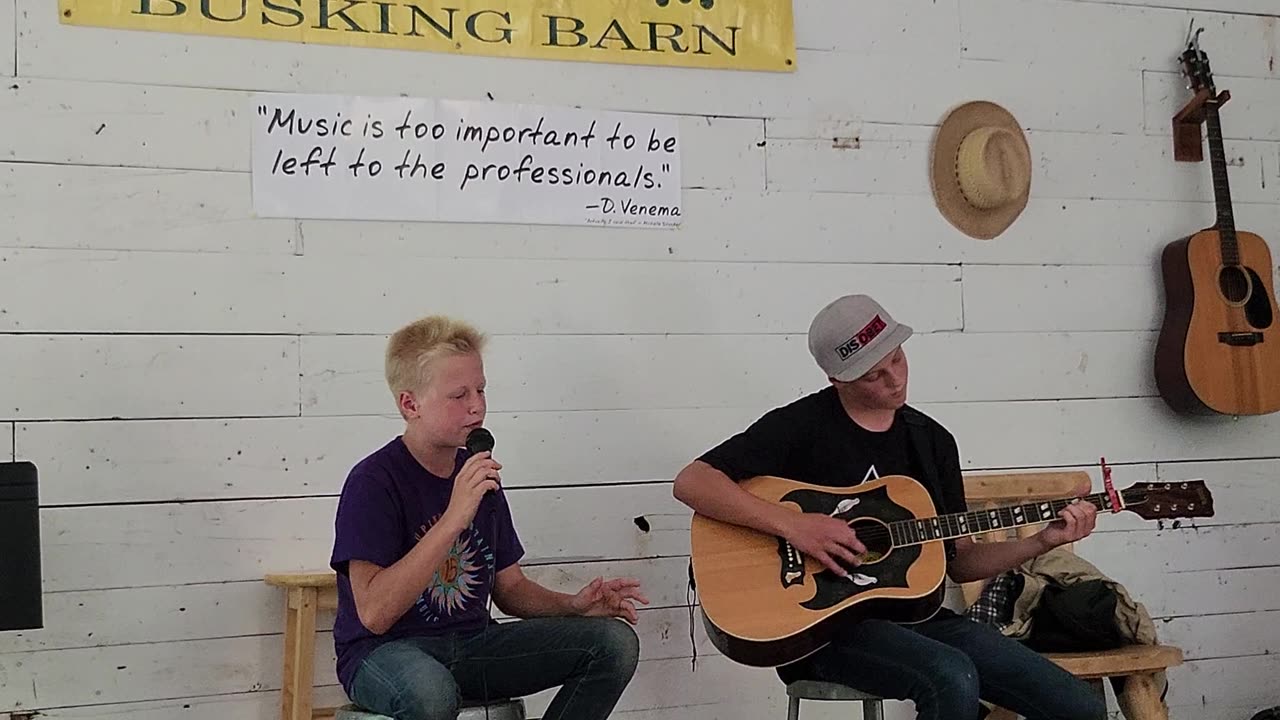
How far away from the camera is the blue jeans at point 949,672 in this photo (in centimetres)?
223

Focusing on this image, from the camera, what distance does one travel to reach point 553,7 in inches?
115

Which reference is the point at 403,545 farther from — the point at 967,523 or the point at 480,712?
the point at 967,523

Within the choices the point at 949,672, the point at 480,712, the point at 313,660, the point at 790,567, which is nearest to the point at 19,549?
the point at 313,660

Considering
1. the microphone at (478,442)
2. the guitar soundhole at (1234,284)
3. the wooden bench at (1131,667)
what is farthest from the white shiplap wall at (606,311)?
the microphone at (478,442)

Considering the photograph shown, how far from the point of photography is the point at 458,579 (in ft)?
7.48

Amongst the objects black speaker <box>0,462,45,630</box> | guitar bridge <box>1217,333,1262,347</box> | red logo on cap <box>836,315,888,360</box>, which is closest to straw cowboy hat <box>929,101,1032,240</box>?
guitar bridge <box>1217,333,1262,347</box>

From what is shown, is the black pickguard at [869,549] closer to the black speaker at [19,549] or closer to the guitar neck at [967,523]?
the guitar neck at [967,523]

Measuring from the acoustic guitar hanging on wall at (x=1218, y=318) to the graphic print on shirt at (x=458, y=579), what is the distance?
1.73 m

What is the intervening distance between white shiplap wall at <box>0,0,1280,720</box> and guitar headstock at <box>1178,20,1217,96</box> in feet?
0.12

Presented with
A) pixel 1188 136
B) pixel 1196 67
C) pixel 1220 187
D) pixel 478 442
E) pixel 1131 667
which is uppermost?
pixel 1196 67

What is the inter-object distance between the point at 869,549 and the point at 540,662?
2.06 feet

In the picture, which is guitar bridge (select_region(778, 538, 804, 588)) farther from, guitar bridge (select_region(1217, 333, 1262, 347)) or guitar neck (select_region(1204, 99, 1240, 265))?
guitar neck (select_region(1204, 99, 1240, 265))

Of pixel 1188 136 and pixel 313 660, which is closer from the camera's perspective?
pixel 313 660

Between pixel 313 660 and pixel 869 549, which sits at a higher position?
pixel 869 549
